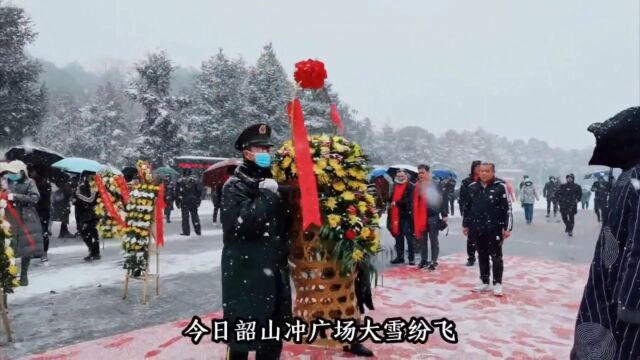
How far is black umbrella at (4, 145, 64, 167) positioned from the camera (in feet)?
41.2

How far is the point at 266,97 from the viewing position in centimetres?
3934

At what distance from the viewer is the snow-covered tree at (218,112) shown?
3899 cm

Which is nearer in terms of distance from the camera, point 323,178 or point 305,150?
point 305,150

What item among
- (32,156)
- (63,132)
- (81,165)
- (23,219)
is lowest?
(23,219)

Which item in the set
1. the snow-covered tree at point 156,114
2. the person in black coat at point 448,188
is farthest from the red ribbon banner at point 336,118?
the snow-covered tree at point 156,114

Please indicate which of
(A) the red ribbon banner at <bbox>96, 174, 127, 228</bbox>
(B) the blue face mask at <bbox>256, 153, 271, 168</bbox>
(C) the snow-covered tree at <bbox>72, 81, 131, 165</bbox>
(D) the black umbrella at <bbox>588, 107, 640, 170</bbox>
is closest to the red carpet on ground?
(B) the blue face mask at <bbox>256, 153, 271, 168</bbox>

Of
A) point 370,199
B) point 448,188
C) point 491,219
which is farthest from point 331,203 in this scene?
point 448,188

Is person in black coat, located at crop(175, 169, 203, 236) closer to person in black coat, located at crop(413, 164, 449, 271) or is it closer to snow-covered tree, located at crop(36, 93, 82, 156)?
person in black coat, located at crop(413, 164, 449, 271)

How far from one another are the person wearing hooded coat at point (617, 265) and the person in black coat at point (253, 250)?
1.93 metres

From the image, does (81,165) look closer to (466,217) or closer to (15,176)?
(15,176)

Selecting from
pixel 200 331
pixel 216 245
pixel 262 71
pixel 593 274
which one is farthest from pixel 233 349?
pixel 262 71

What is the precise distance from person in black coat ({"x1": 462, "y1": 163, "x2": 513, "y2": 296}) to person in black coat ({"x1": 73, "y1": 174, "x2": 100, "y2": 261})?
291 inches

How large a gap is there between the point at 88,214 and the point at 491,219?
7713 mm

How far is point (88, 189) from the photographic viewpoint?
9.56 meters
